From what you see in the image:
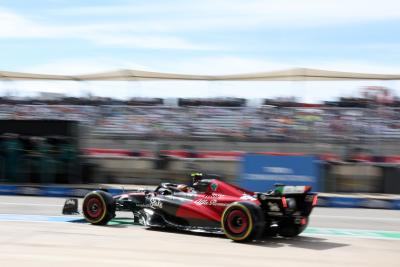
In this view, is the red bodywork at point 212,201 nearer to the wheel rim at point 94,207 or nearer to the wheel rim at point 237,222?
the wheel rim at point 237,222

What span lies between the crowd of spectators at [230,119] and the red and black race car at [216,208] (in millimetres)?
11379

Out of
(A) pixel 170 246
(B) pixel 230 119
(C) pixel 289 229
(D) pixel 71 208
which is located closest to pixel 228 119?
(B) pixel 230 119

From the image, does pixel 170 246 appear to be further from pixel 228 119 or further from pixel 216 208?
pixel 228 119

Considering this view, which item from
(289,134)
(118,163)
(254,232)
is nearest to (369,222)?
(254,232)

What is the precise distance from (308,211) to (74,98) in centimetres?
1597

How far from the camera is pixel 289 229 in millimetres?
10664

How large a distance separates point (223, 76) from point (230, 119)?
1.64m

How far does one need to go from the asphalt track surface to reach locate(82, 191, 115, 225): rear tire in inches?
7.0

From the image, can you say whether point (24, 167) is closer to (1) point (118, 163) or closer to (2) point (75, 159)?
(2) point (75, 159)

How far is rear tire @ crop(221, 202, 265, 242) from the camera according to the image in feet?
32.1

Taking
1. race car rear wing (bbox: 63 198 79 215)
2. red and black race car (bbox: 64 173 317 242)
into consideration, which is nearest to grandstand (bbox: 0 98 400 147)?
race car rear wing (bbox: 63 198 79 215)

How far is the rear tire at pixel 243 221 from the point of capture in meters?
9.80

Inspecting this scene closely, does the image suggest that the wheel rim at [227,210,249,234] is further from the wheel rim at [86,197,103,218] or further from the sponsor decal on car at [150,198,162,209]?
the wheel rim at [86,197,103,218]

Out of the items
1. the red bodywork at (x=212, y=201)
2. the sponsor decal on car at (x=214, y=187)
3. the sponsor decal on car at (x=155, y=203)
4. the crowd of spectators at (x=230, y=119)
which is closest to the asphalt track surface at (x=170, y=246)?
the red bodywork at (x=212, y=201)
